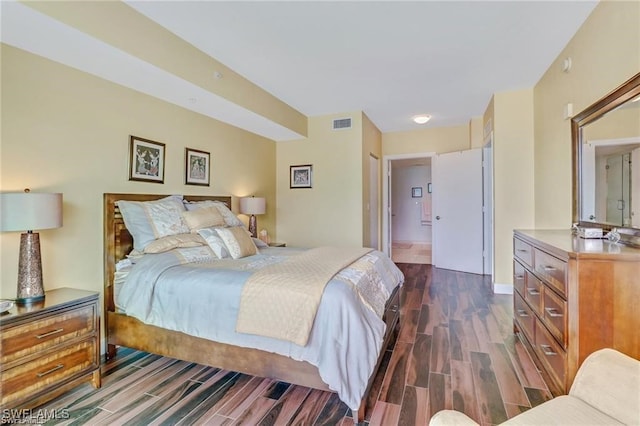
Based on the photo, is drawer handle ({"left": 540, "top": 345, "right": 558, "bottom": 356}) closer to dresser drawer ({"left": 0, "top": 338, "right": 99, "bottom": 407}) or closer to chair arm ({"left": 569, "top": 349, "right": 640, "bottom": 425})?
chair arm ({"left": 569, "top": 349, "right": 640, "bottom": 425})

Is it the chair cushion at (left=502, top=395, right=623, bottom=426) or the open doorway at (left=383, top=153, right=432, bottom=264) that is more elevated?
the open doorway at (left=383, top=153, right=432, bottom=264)

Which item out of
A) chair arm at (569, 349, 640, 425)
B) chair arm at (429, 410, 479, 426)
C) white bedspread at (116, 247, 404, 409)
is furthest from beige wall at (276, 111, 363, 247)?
chair arm at (429, 410, 479, 426)

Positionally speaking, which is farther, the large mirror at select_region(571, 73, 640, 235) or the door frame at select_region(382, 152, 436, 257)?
the door frame at select_region(382, 152, 436, 257)

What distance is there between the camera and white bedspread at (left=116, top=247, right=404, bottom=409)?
1.70 meters

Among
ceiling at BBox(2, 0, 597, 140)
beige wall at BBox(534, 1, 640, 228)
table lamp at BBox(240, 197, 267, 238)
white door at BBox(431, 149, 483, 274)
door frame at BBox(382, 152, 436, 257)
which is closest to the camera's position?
beige wall at BBox(534, 1, 640, 228)

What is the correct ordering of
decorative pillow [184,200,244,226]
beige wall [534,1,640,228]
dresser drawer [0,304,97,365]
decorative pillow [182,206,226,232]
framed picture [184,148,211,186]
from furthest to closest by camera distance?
framed picture [184,148,211,186], decorative pillow [184,200,244,226], decorative pillow [182,206,226,232], beige wall [534,1,640,228], dresser drawer [0,304,97,365]

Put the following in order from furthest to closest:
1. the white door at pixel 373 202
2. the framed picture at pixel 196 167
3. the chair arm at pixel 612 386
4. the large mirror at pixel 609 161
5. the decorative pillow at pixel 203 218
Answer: the white door at pixel 373 202
the framed picture at pixel 196 167
the decorative pillow at pixel 203 218
the large mirror at pixel 609 161
the chair arm at pixel 612 386

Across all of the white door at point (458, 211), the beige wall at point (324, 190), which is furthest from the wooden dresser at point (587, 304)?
the white door at point (458, 211)

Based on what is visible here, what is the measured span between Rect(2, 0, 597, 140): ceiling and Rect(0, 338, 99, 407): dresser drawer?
1985 mm

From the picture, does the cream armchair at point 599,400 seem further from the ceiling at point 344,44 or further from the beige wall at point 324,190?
the beige wall at point 324,190

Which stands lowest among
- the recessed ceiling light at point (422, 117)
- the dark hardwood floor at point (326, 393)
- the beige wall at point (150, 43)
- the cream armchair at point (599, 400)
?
the dark hardwood floor at point (326, 393)

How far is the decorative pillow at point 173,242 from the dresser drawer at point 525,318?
270 centimetres

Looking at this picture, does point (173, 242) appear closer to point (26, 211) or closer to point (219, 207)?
point (219, 207)

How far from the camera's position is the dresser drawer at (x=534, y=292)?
209 centimetres
